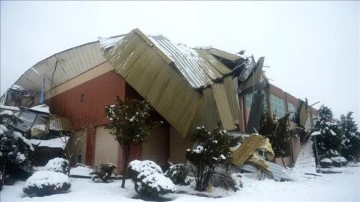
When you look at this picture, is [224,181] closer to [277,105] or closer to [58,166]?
[58,166]

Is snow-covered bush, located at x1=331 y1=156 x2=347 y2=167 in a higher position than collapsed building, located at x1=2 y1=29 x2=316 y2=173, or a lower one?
lower

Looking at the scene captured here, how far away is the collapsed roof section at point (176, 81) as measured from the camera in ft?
51.4

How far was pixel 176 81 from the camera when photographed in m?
16.4

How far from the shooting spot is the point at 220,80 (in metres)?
17.6

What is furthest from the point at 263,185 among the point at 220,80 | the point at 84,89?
the point at 84,89

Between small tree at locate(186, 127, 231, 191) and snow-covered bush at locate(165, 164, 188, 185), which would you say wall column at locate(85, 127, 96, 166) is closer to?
snow-covered bush at locate(165, 164, 188, 185)

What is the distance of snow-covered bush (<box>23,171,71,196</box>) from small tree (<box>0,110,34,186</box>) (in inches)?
92.2

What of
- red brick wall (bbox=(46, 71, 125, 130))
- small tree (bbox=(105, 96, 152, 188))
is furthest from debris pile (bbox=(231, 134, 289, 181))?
red brick wall (bbox=(46, 71, 125, 130))

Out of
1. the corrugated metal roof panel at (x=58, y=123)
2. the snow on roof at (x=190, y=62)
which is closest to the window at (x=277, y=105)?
the snow on roof at (x=190, y=62)

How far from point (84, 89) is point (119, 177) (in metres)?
8.49

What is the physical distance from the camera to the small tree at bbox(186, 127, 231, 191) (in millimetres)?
13055

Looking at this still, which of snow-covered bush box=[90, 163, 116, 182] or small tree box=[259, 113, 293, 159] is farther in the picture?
small tree box=[259, 113, 293, 159]

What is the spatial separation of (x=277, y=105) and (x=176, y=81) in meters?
18.2

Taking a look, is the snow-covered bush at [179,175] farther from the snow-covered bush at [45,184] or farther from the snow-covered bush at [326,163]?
the snow-covered bush at [326,163]
